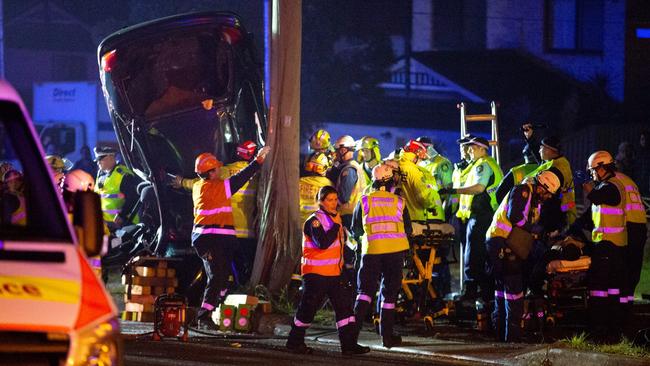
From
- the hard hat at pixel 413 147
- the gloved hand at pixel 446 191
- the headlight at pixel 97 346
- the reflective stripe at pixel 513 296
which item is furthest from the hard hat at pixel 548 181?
the headlight at pixel 97 346

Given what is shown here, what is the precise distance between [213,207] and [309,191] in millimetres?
1781

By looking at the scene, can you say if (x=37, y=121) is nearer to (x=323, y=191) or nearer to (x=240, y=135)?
(x=240, y=135)

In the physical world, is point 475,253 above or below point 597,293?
above

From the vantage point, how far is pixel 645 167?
27.1 m

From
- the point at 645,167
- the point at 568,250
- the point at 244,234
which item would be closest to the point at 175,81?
the point at 244,234

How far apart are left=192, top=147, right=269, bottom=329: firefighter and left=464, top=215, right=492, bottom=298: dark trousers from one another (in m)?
2.49

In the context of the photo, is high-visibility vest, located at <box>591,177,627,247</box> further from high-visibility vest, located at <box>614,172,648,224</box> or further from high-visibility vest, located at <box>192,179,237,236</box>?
high-visibility vest, located at <box>192,179,237,236</box>

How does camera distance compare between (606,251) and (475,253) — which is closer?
(606,251)

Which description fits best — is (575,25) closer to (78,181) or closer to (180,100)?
(180,100)

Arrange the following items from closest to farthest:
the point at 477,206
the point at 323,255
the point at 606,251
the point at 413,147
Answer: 1. the point at 323,255
2. the point at 606,251
3. the point at 477,206
4. the point at 413,147

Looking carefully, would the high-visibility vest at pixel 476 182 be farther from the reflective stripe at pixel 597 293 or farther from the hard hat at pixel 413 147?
the reflective stripe at pixel 597 293

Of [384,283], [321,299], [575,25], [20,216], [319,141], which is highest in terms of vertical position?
[575,25]

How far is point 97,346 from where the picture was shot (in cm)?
532

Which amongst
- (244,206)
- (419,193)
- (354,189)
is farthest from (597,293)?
(244,206)
